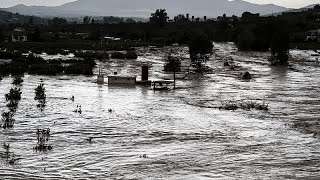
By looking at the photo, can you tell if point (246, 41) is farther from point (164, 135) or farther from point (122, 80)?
point (164, 135)

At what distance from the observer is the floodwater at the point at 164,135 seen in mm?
11742

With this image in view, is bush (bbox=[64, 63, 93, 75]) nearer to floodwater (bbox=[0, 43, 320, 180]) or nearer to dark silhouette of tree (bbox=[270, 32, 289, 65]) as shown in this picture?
floodwater (bbox=[0, 43, 320, 180])

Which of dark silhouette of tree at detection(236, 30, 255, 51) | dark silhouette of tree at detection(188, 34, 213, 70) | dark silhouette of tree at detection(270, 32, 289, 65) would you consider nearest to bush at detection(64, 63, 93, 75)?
dark silhouette of tree at detection(188, 34, 213, 70)

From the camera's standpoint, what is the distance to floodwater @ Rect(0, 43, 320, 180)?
38.5 feet

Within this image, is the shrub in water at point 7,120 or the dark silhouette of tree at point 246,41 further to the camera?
the dark silhouette of tree at point 246,41

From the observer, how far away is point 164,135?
51.1 ft

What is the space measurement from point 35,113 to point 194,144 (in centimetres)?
777

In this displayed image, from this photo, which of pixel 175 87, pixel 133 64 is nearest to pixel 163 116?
pixel 175 87

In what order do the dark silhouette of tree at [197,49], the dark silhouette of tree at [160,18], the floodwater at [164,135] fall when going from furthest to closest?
the dark silhouette of tree at [160,18], the dark silhouette of tree at [197,49], the floodwater at [164,135]

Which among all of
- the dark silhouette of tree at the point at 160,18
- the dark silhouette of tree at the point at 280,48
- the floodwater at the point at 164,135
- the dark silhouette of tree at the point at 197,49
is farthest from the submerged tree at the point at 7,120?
the dark silhouette of tree at the point at 160,18

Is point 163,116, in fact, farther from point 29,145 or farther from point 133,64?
point 133,64

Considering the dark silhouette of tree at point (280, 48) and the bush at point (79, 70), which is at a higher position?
the dark silhouette of tree at point (280, 48)

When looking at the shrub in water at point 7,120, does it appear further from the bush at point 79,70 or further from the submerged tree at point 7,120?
the bush at point 79,70

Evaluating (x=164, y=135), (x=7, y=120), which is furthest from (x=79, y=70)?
(x=164, y=135)
